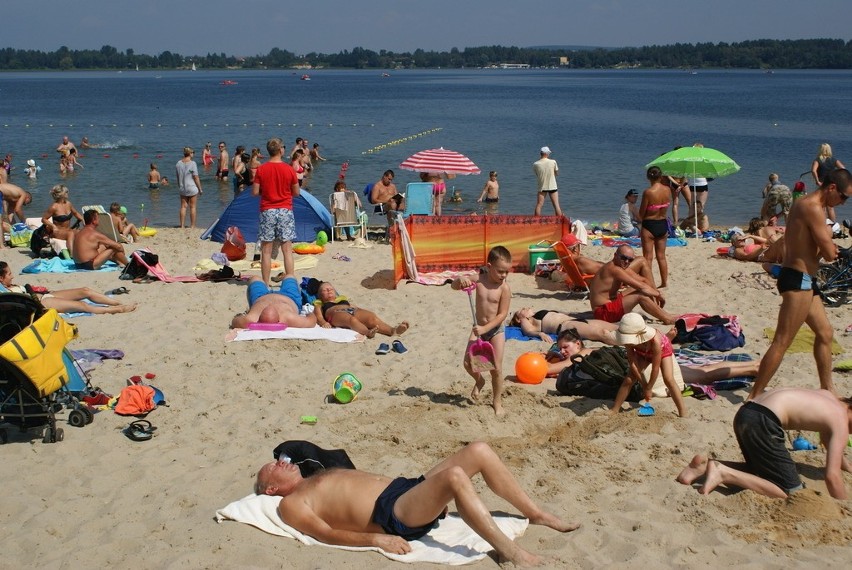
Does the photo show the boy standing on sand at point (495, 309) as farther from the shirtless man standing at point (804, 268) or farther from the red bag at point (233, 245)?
the red bag at point (233, 245)

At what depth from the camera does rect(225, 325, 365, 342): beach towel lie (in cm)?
826

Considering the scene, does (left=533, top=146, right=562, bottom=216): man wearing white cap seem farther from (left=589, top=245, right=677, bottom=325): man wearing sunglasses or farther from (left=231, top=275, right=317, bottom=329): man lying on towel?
(left=231, top=275, right=317, bottom=329): man lying on towel

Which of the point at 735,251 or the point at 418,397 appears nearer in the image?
the point at 418,397

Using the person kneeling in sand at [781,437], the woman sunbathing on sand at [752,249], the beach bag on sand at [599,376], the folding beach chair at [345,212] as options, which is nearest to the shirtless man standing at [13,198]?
the folding beach chair at [345,212]

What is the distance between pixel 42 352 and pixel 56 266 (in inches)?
236

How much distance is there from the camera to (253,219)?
13.2 m

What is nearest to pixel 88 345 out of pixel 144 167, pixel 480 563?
pixel 480 563

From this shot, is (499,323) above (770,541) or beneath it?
above

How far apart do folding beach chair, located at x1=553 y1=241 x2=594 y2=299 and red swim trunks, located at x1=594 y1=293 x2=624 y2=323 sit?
4.33 feet

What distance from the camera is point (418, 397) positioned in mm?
6871

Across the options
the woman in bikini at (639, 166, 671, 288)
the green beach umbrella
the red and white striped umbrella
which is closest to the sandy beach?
the woman in bikini at (639, 166, 671, 288)

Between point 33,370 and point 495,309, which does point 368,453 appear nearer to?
point 495,309

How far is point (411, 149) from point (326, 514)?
29029 millimetres

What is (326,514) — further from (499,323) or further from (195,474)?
(499,323)
